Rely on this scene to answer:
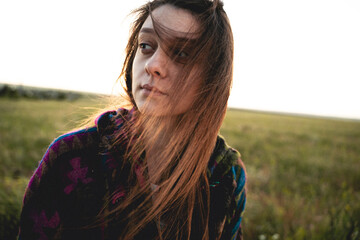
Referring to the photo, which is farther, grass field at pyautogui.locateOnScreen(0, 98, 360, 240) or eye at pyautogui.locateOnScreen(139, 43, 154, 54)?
grass field at pyautogui.locateOnScreen(0, 98, 360, 240)

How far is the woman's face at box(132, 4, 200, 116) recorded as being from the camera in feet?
3.24

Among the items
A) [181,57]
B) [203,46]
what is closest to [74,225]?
[181,57]

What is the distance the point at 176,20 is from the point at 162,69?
27 centimetres

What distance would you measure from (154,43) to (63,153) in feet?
2.39

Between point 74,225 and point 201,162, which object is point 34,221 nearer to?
point 74,225

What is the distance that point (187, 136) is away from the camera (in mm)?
1141

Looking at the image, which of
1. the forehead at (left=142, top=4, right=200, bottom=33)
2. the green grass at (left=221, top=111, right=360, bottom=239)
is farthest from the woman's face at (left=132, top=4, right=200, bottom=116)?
the green grass at (left=221, top=111, right=360, bottom=239)

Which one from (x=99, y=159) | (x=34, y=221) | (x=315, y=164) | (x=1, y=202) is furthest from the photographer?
(x=315, y=164)

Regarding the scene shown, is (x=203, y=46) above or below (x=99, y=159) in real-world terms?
above

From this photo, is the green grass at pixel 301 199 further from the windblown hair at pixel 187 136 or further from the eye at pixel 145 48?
the eye at pixel 145 48

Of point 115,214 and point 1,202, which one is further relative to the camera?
point 1,202

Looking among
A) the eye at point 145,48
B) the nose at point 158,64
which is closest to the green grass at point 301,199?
the nose at point 158,64

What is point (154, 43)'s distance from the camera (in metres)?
1.04

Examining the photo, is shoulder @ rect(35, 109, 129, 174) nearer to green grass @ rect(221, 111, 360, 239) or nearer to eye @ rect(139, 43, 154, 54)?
eye @ rect(139, 43, 154, 54)
